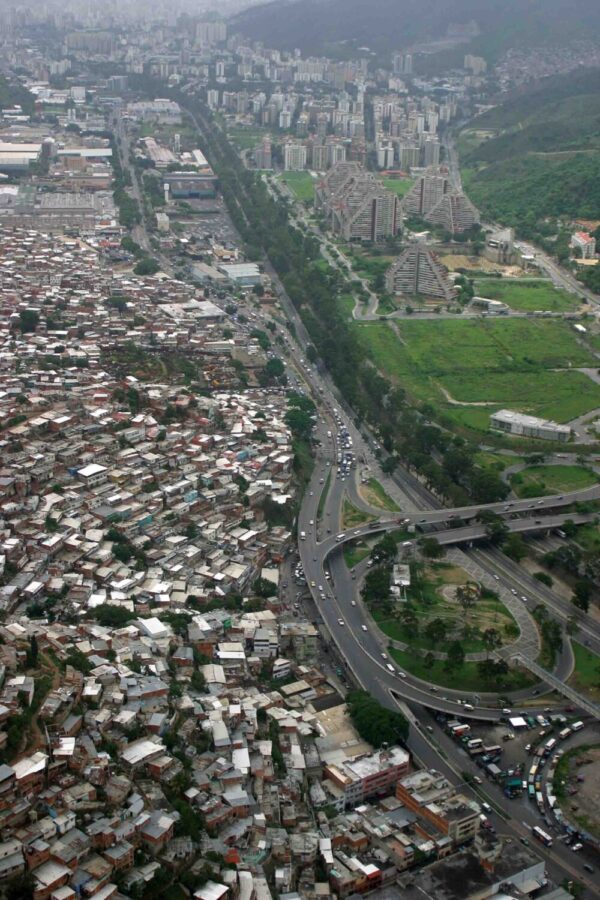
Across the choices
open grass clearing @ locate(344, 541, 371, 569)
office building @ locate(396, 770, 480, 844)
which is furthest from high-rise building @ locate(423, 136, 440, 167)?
office building @ locate(396, 770, 480, 844)

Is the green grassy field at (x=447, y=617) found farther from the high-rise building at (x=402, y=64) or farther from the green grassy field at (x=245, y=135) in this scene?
the high-rise building at (x=402, y=64)

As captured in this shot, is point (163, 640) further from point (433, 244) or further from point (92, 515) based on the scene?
point (433, 244)

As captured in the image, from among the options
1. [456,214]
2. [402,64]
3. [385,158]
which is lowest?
[456,214]

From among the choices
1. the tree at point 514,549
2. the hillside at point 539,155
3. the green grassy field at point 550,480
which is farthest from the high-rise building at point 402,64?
the tree at point 514,549

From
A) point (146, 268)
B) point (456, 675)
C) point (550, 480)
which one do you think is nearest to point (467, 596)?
point (456, 675)

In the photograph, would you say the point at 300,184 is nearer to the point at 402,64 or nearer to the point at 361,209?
the point at 361,209

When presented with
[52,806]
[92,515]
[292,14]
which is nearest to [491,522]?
[92,515]
